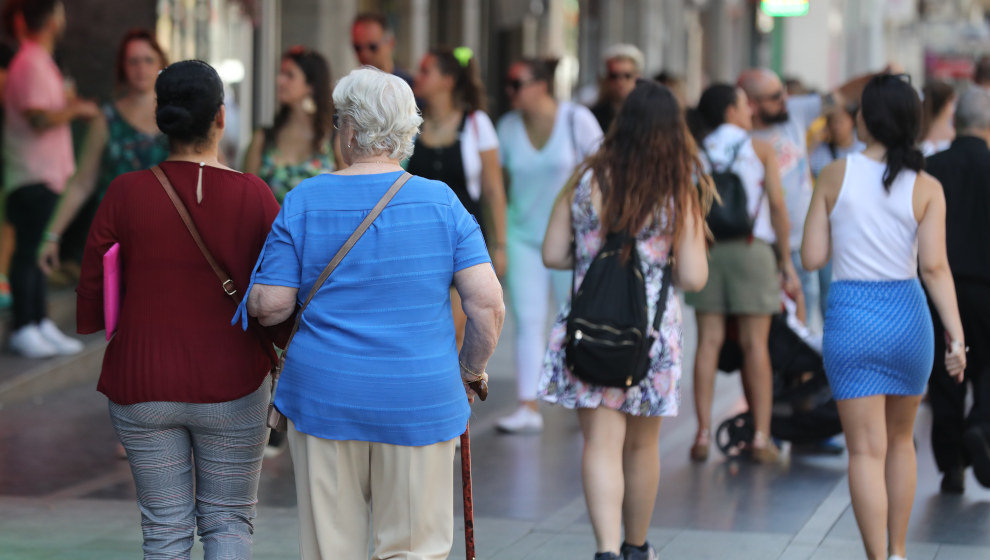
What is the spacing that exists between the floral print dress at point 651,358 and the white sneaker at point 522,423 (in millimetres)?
2993

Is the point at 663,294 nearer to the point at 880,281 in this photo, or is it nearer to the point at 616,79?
the point at 880,281

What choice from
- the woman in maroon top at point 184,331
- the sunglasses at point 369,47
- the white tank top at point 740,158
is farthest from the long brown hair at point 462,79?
the woman in maroon top at point 184,331

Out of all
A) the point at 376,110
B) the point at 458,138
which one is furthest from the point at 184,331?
the point at 458,138

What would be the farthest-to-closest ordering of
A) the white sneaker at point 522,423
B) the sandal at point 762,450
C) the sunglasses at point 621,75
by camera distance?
the sunglasses at point 621,75
the white sneaker at point 522,423
the sandal at point 762,450

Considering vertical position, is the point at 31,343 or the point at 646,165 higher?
the point at 646,165

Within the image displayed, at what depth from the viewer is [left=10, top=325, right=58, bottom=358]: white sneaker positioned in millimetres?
8898

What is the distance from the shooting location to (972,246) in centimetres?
644

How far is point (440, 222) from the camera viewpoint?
371 centimetres

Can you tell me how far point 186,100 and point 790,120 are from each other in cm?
560

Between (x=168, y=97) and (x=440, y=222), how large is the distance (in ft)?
2.93

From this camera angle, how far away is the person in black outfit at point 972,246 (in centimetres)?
642

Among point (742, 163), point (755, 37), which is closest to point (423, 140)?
point (742, 163)

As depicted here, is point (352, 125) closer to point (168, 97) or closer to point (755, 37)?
point (168, 97)

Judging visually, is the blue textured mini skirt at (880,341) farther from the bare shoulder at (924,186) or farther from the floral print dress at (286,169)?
the floral print dress at (286,169)
